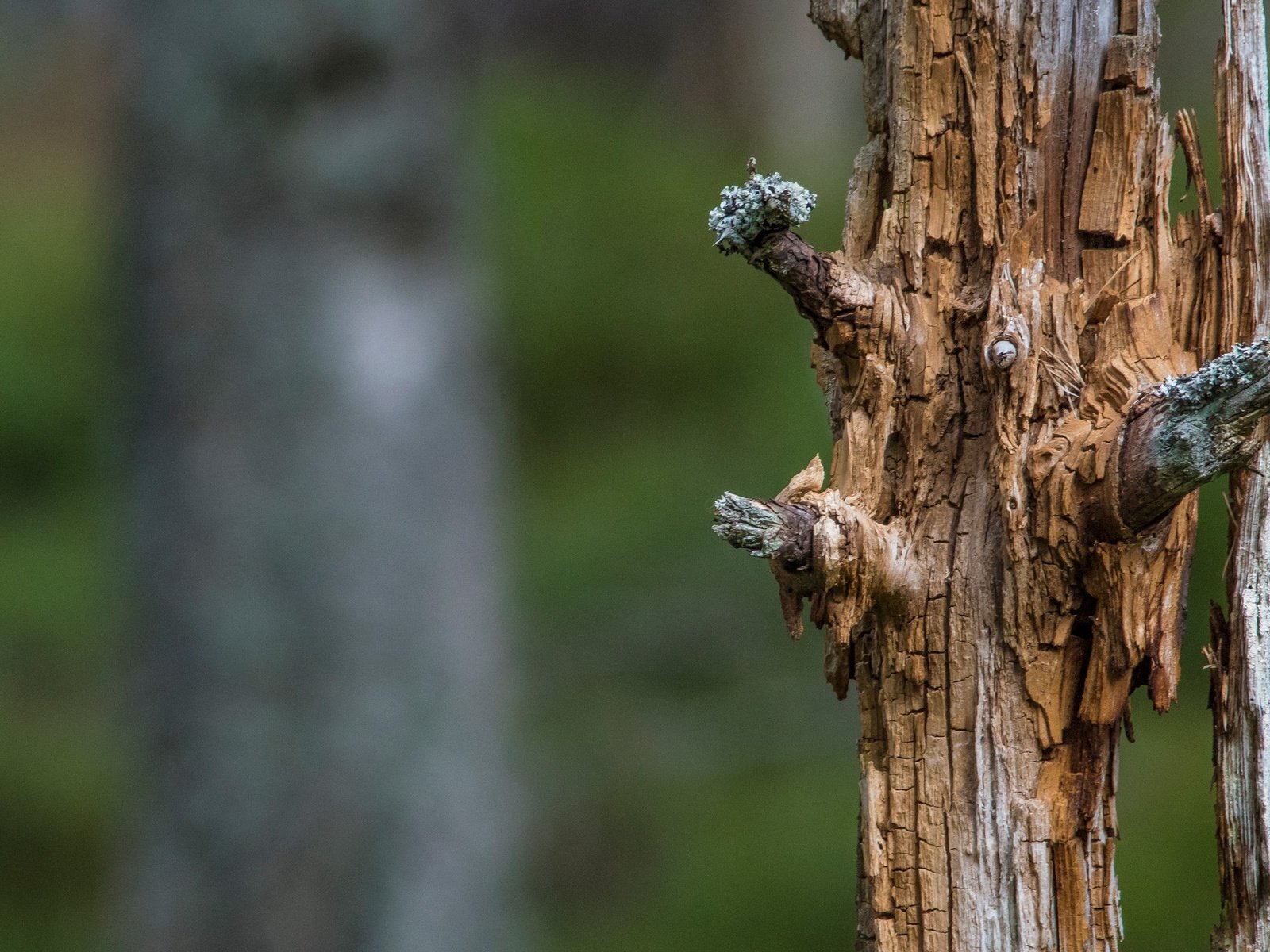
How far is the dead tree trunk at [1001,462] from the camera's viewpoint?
0.82 metres

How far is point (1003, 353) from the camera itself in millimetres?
821

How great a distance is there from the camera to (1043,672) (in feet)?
2.72

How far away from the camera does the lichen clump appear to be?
77cm

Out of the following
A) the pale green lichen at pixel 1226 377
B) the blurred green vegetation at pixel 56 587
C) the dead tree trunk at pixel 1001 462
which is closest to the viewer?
the pale green lichen at pixel 1226 377

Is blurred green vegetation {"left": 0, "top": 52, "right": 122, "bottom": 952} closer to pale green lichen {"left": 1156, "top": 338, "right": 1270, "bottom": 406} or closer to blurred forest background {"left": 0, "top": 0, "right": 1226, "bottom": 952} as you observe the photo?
blurred forest background {"left": 0, "top": 0, "right": 1226, "bottom": 952}

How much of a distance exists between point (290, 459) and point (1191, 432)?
5.70 feet

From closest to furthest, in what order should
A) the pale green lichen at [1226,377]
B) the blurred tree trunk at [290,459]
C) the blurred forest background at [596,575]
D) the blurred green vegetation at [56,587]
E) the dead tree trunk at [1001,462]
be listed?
the pale green lichen at [1226,377]
the dead tree trunk at [1001,462]
the blurred tree trunk at [290,459]
the blurred forest background at [596,575]
the blurred green vegetation at [56,587]

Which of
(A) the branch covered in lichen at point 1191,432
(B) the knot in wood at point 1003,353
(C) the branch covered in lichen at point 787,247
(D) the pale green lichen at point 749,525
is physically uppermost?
(C) the branch covered in lichen at point 787,247

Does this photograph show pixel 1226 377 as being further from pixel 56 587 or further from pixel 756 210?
pixel 56 587

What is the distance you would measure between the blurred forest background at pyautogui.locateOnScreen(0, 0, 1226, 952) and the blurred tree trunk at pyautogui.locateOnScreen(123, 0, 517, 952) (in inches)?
2.9

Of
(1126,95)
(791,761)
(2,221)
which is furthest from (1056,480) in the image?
(2,221)

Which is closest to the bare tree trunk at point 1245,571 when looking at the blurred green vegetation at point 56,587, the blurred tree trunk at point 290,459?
the blurred tree trunk at point 290,459

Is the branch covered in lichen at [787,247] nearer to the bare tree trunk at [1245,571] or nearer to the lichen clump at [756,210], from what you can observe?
the lichen clump at [756,210]

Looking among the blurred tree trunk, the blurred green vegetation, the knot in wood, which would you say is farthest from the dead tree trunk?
the blurred green vegetation
